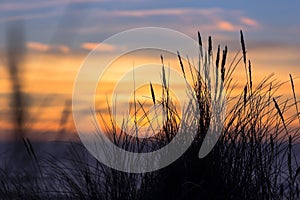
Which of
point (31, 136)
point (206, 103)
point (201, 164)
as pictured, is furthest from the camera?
point (206, 103)

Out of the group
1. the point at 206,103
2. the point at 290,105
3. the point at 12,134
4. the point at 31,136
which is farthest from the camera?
the point at 290,105

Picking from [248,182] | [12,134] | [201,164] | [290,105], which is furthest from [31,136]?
[290,105]

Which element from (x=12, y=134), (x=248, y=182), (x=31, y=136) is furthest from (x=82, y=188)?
(x=12, y=134)

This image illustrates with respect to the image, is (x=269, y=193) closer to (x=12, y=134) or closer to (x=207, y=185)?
(x=207, y=185)

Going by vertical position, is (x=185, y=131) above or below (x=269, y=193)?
above

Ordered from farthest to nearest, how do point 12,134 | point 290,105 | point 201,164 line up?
point 290,105
point 201,164
point 12,134

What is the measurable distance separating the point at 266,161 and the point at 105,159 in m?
0.86

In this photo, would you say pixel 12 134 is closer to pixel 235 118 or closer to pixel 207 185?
pixel 207 185

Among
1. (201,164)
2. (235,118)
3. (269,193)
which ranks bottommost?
(269,193)

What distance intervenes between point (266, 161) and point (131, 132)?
79 centimetres

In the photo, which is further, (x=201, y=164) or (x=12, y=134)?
(x=201, y=164)

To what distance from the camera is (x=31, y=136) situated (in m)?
1.64

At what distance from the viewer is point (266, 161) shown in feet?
9.65

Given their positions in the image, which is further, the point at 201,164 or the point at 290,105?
the point at 290,105
